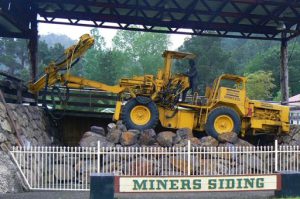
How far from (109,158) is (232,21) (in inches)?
473

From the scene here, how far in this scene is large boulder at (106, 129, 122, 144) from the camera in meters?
15.5

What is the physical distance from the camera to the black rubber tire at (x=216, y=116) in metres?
16.4

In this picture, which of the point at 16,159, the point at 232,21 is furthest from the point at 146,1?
the point at 16,159

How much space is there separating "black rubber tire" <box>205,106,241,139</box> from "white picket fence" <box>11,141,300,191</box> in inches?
54.0

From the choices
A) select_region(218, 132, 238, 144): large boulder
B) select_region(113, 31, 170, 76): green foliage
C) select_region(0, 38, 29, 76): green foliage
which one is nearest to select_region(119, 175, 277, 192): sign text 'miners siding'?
select_region(218, 132, 238, 144): large boulder

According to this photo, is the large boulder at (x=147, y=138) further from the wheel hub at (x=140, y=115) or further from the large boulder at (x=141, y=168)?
the large boulder at (x=141, y=168)

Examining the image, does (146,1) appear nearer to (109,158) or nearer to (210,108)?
(210,108)

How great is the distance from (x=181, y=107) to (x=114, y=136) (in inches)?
113

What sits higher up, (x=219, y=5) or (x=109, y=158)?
(x=219, y=5)

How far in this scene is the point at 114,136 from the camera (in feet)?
51.1

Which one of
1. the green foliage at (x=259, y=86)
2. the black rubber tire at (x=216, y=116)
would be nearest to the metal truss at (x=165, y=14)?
the black rubber tire at (x=216, y=116)

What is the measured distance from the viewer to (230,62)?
6694cm

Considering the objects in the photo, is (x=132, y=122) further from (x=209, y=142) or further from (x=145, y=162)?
(x=209, y=142)

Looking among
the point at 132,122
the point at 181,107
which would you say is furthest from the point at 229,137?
the point at 132,122
